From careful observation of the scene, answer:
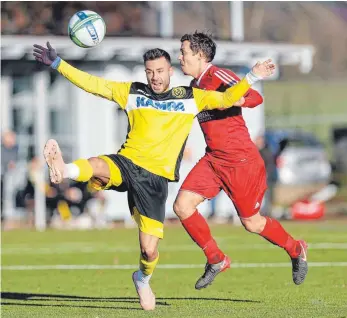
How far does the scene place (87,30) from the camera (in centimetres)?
1158

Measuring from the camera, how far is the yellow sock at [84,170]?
10.6m

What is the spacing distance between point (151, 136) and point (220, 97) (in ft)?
2.30

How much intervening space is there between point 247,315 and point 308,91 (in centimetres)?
4765

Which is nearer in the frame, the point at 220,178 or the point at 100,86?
the point at 100,86

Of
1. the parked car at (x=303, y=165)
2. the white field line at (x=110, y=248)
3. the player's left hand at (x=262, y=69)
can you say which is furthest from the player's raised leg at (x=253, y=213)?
the parked car at (x=303, y=165)

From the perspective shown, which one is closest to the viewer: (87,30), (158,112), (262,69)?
(262,69)

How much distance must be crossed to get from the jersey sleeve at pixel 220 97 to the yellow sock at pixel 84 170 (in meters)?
1.20

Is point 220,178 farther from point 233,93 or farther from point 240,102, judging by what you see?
point 233,93

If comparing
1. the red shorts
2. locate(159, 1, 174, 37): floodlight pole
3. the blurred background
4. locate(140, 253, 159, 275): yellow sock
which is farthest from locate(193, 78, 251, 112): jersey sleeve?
locate(159, 1, 174, 37): floodlight pole

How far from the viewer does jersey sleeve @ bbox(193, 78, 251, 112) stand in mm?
11039

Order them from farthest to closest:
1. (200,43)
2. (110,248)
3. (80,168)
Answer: (110,248) → (200,43) → (80,168)

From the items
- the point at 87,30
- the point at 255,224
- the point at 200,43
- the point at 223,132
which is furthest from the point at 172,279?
the point at 87,30

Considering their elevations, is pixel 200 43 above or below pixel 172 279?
above

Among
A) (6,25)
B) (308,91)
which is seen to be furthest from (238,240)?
(308,91)
